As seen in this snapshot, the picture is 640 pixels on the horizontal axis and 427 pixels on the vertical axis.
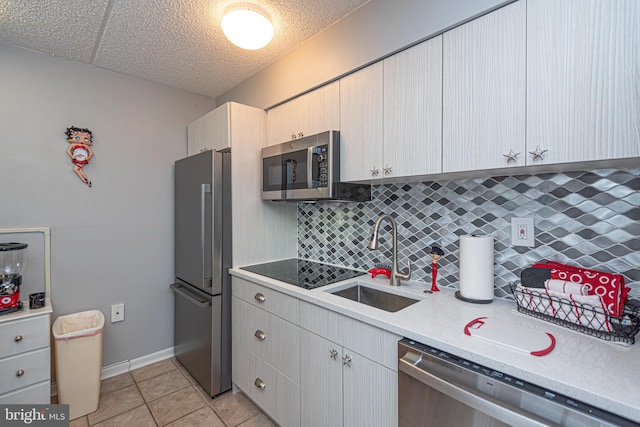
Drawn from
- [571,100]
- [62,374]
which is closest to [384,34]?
[571,100]

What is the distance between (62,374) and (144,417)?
0.57 meters

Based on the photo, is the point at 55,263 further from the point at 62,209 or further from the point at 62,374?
the point at 62,374

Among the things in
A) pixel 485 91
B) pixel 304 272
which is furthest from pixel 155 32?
pixel 485 91

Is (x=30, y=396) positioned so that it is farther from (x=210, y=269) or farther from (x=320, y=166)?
(x=320, y=166)

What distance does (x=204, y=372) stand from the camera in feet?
6.77

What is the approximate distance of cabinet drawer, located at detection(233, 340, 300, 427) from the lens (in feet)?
5.15

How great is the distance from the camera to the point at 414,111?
4.46 ft

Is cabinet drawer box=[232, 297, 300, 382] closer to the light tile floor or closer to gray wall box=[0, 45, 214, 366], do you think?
the light tile floor

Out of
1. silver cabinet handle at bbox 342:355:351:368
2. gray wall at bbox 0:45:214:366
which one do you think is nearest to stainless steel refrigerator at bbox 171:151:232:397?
gray wall at bbox 0:45:214:366

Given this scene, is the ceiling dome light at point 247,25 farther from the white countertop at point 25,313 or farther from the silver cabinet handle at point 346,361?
the white countertop at point 25,313

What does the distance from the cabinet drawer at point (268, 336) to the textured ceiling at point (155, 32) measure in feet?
5.59

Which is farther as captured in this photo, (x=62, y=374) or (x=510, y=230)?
(x=62, y=374)

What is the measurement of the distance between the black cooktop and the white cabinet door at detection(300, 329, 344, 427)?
0.99ft

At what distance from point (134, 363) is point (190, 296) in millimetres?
862
